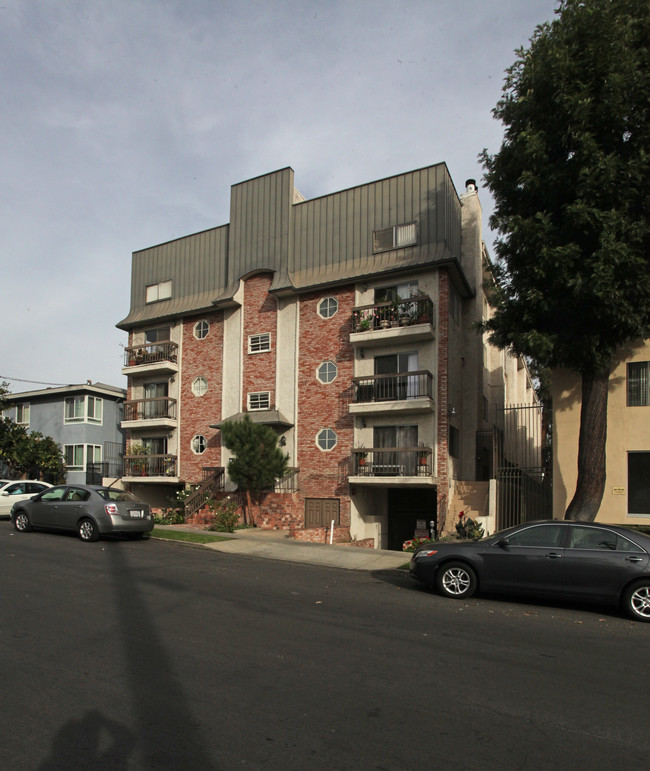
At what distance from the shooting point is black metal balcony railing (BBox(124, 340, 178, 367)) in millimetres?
28109

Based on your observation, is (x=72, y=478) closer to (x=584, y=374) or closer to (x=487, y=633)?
(x=584, y=374)

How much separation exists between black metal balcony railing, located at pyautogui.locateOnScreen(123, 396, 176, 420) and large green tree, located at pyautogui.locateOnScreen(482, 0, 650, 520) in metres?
16.8

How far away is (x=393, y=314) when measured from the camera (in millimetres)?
22062

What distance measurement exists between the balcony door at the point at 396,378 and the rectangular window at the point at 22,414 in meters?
22.2

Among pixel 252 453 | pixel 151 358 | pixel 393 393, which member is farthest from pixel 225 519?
pixel 151 358

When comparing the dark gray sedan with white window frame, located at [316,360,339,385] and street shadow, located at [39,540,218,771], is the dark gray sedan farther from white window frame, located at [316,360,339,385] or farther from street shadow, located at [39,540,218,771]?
street shadow, located at [39,540,218,771]

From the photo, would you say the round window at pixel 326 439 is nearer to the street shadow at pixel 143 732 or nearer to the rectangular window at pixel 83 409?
the rectangular window at pixel 83 409

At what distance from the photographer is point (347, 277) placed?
75.6ft

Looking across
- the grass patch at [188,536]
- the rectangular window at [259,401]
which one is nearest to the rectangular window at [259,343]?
the rectangular window at [259,401]

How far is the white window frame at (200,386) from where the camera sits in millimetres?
26969

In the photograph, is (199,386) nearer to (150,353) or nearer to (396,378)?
(150,353)

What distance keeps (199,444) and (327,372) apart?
22.8ft

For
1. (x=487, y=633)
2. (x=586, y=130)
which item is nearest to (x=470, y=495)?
(x=586, y=130)

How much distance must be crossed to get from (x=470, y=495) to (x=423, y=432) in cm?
263
